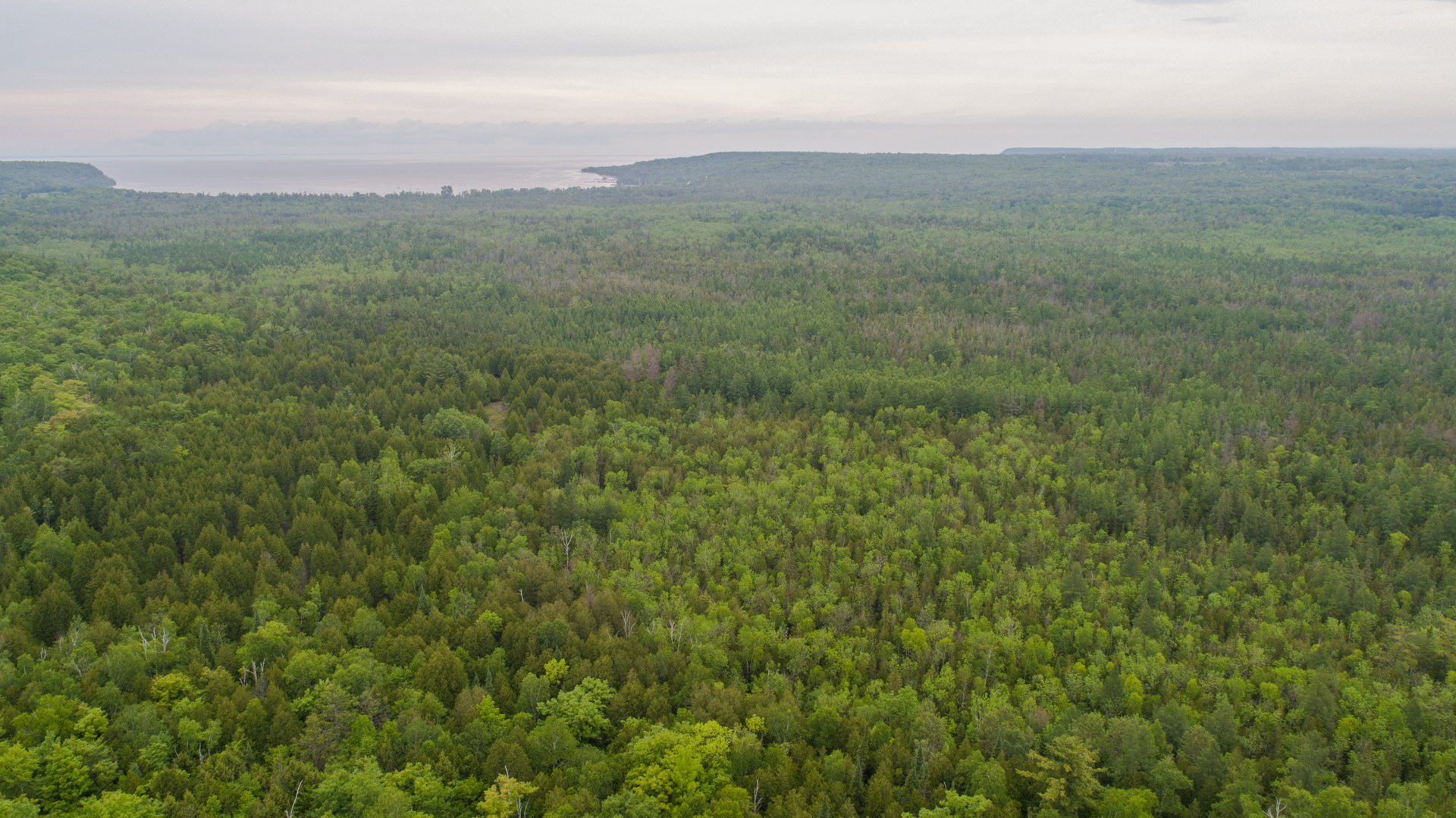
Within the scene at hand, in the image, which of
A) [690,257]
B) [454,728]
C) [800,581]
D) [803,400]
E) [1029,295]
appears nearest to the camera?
[454,728]

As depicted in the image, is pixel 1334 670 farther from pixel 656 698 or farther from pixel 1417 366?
pixel 1417 366

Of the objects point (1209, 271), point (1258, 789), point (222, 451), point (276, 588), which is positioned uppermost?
point (1209, 271)

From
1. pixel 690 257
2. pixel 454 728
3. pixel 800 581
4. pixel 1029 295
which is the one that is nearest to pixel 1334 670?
pixel 800 581

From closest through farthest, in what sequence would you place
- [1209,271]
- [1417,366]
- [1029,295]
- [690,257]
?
1. [1417,366]
2. [1029,295]
3. [1209,271]
4. [690,257]

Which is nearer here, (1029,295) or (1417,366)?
(1417,366)

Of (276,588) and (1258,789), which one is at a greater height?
(276,588)

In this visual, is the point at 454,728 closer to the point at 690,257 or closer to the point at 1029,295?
the point at 1029,295

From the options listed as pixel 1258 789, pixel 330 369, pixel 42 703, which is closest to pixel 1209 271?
pixel 1258 789
